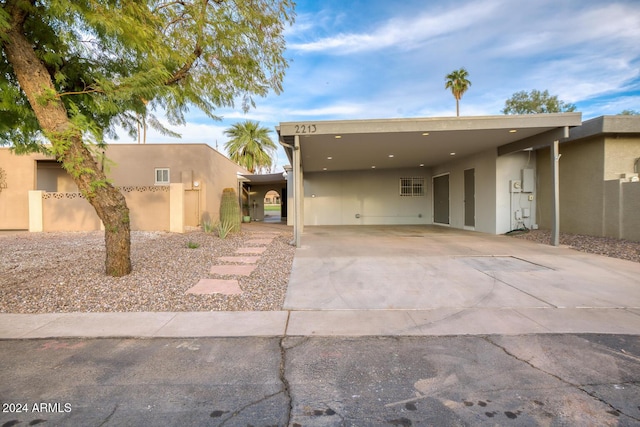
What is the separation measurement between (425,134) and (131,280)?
7875 mm

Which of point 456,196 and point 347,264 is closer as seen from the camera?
point 347,264

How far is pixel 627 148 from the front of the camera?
31.0 ft

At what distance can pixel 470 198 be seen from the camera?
13398 mm

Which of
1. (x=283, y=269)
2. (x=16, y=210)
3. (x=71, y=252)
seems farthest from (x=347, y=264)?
(x=16, y=210)

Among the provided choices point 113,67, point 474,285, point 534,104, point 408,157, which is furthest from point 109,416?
point 534,104

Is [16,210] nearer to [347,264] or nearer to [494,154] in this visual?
[347,264]

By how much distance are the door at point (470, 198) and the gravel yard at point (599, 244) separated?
2.58m

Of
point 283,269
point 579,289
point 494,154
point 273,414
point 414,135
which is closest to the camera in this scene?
point 273,414

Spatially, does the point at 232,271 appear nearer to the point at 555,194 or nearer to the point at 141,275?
the point at 141,275

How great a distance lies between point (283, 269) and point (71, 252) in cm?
548

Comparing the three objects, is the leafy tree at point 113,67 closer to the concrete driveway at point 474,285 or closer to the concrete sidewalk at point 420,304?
the concrete sidewalk at point 420,304

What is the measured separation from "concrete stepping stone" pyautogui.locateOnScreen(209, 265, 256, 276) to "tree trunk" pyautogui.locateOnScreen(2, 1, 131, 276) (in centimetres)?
181

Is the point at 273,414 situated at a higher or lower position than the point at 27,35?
lower

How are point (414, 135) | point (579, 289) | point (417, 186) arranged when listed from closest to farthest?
1. point (579, 289)
2. point (414, 135)
3. point (417, 186)
